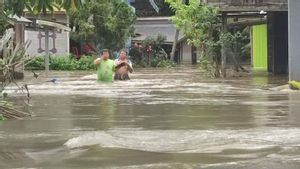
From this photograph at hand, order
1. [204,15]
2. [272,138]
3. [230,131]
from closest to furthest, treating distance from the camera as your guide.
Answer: [272,138] → [230,131] → [204,15]

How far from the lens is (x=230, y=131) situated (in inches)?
353

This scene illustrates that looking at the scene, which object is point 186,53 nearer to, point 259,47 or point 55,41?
point 55,41

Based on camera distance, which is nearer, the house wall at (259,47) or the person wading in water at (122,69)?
the person wading in water at (122,69)

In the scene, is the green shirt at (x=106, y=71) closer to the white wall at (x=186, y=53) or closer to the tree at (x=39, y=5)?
the tree at (x=39, y=5)

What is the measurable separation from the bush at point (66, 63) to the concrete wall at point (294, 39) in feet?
64.5

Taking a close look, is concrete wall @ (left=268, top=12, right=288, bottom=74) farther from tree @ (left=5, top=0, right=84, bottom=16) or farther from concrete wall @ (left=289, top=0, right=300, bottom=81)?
tree @ (left=5, top=0, right=84, bottom=16)

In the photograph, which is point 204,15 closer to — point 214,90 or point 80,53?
point 214,90

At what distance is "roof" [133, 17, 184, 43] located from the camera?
170 ft

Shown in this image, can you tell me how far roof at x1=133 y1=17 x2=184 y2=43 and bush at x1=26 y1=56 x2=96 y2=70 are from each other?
1446 cm

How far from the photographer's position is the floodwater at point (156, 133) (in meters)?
6.90

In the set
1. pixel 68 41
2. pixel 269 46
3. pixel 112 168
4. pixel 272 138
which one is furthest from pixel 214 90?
pixel 68 41

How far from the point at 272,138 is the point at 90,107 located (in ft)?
17.0

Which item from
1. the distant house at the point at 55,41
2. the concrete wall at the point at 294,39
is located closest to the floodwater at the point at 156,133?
the concrete wall at the point at 294,39

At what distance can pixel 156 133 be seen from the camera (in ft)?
29.1
